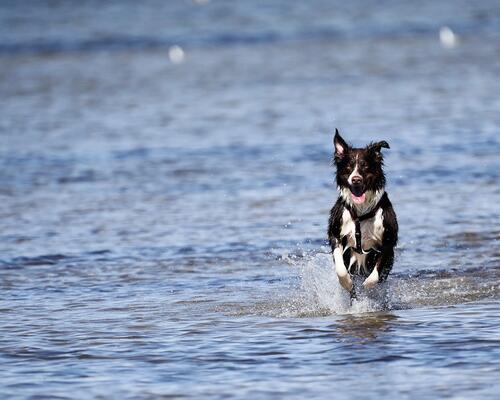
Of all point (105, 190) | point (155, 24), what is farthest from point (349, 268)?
point (155, 24)

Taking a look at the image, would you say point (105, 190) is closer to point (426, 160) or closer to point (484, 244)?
point (426, 160)

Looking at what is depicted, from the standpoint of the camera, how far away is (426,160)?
1608 centimetres

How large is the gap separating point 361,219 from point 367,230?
12cm

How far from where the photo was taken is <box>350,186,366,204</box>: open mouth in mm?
8602

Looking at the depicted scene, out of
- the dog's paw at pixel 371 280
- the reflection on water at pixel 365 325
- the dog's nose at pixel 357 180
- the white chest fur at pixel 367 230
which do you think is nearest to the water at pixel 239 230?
the reflection on water at pixel 365 325

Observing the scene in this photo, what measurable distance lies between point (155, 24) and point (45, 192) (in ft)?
107

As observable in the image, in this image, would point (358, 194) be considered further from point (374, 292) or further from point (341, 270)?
point (374, 292)

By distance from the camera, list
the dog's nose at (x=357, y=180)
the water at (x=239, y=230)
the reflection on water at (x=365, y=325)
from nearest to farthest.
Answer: the water at (x=239, y=230) → the reflection on water at (x=365, y=325) → the dog's nose at (x=357, y=180)

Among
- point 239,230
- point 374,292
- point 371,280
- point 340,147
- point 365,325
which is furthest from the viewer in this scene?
point 239,230

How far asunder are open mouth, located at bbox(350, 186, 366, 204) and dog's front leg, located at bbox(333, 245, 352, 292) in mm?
390

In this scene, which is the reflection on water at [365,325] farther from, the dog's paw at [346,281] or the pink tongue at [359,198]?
the pink tongue at [359,198]

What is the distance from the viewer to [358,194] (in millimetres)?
8625

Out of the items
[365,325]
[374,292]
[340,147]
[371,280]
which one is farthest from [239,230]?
[365,325]

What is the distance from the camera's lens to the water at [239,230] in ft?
24.3
